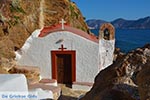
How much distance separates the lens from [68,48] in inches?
574

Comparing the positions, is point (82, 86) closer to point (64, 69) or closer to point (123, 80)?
point (64, 69)

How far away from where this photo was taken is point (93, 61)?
14578 millimetres

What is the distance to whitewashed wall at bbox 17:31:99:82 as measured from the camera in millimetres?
14484

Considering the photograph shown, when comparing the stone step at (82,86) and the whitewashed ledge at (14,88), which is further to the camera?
the stone step at (82,86)

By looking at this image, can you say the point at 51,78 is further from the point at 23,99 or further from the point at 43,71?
the point at 23,99

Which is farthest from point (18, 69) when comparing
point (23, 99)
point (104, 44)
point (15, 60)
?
point (23, 99)

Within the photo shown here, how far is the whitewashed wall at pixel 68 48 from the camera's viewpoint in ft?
47.5

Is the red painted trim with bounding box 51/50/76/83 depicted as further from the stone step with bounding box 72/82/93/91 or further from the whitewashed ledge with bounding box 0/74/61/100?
the whitewashed ledge with bounding box 0/74/61/100

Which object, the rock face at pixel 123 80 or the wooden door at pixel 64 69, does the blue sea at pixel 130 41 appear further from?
the rock face at pixel 123 80

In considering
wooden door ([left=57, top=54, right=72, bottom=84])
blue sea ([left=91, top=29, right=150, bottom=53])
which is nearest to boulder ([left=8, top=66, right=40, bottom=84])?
wooden door ([left=57, top=54, right=72, bottom=84])

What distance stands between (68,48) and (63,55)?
0.55 m

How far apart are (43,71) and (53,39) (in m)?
1.77

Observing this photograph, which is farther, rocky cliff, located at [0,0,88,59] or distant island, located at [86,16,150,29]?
distant island, located at [86,16,150,29]

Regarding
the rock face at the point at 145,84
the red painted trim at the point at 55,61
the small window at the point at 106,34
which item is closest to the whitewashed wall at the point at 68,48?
the red painted trim at the point at 55,61
